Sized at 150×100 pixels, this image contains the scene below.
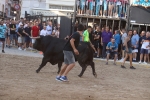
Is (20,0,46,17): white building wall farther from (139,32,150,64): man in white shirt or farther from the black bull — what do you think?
the black bull

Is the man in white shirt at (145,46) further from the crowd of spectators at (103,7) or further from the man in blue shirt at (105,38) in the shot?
the crowd of spectators at (103,7)

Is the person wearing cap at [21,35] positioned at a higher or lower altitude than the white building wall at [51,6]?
lower

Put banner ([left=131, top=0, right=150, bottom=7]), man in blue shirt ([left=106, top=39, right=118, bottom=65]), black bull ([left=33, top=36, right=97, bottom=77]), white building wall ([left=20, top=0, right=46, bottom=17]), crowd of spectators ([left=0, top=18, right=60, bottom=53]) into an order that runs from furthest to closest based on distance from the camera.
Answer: white building wall ([left=20, top=0, right=46, bottom=17]) → banner ([left=131, top=0, right=150, bottom=7]) → crowd of spectators ([left=0, top=18, right=60, bottom=53]) → man in blue shirt ([left=106, top=39, right=118, bottom=65]) → black bull ([left=33, top=36, right=97, bottom=77])

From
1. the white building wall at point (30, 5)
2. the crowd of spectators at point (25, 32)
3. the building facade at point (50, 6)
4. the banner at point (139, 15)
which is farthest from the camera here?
the white building wall at point (30, 5)

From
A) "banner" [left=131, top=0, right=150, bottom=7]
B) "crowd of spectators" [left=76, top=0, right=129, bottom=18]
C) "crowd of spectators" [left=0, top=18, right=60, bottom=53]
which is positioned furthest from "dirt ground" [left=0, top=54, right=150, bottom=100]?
"crowd of spectators" [left=76, top=0, right=129, bottom=18]

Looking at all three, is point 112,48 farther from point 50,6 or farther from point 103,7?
point 50,6

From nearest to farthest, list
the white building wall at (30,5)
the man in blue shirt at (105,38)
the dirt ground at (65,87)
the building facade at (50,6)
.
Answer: the dirt ground at (65,87) < the man in blue shirt at (105,38) < the building facade at (50,6) < the white building wall at (30,5)

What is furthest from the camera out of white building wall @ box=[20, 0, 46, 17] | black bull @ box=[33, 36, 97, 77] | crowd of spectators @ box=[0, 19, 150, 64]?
white building wall @ box=[20, 0, 46, 17]

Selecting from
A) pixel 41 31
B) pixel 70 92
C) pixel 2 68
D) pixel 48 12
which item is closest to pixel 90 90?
pixel 70 92

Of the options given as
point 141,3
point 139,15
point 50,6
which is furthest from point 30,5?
point 139,15

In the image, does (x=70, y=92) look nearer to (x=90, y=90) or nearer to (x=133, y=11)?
(x=90, y=90)

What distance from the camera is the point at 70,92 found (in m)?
9.05

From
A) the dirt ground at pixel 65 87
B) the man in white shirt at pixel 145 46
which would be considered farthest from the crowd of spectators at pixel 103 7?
the dirt ground at pixel 65 87

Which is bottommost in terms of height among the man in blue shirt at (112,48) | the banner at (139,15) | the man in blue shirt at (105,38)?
the man in blue shirt at (112,48)
